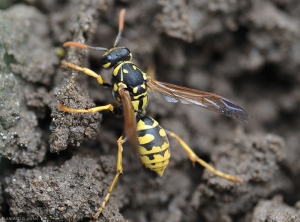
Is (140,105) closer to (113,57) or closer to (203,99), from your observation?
(113,57)

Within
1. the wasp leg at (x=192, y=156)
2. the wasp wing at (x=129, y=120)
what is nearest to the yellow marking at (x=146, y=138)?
the wasp wing at (x=129, y=120)

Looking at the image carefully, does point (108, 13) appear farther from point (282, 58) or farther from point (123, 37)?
point (282, 58)

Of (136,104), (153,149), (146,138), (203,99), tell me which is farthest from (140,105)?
(203,99)

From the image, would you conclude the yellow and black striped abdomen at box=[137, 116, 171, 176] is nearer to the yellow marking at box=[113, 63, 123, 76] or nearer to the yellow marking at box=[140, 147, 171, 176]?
the yellow marking at box=[140, 147, 171, 176]

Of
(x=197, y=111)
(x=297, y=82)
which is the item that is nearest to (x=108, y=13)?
(x=197, y=111)

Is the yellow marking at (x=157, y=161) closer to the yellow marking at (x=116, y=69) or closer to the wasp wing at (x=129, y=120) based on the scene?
the wasp wing at (x=129, y=120)

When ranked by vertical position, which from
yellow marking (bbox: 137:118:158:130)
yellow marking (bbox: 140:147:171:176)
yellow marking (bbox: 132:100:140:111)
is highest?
yellow marking (bbox: 132:100:140:111)

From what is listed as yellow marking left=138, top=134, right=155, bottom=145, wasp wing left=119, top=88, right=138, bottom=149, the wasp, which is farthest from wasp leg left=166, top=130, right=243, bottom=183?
wasp wing left=119, top=88, right=138, bottom=149
